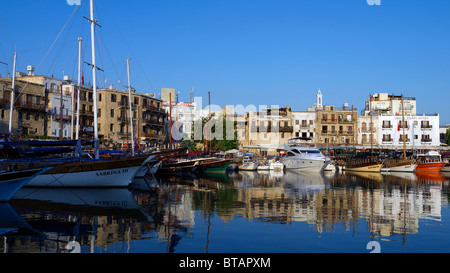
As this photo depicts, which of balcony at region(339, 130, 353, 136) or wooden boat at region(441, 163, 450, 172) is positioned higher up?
balcony at region(339, 130, 353, 136)

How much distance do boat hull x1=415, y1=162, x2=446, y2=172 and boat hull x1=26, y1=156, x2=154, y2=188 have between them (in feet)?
157

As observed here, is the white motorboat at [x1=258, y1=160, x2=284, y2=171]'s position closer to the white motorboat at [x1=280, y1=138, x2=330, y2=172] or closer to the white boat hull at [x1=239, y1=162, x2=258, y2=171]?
the white boat hull at [x1=239, y1=162, x2=258, y2=171]

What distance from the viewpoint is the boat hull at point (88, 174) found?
92.1ft

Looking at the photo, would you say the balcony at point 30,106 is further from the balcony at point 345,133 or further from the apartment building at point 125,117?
the balcony at point 345,133

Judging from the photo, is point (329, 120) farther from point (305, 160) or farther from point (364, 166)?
point (305, 160)

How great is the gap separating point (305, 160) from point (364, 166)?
9.18 m

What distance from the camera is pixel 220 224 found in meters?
15.4

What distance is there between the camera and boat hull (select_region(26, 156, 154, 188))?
2808 centimetres

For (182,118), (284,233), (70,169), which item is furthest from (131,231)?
(182,118)

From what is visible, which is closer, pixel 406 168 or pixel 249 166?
pixel 406 168

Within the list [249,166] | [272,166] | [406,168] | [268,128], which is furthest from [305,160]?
[268,128]

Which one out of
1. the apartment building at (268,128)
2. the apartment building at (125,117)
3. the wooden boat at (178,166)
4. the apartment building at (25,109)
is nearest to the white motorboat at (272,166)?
the wooden boat at (178,166)

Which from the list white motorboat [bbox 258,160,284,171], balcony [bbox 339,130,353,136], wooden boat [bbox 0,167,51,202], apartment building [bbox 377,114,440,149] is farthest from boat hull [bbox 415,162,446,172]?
wooden boat [bbox 0,167,51,202]
